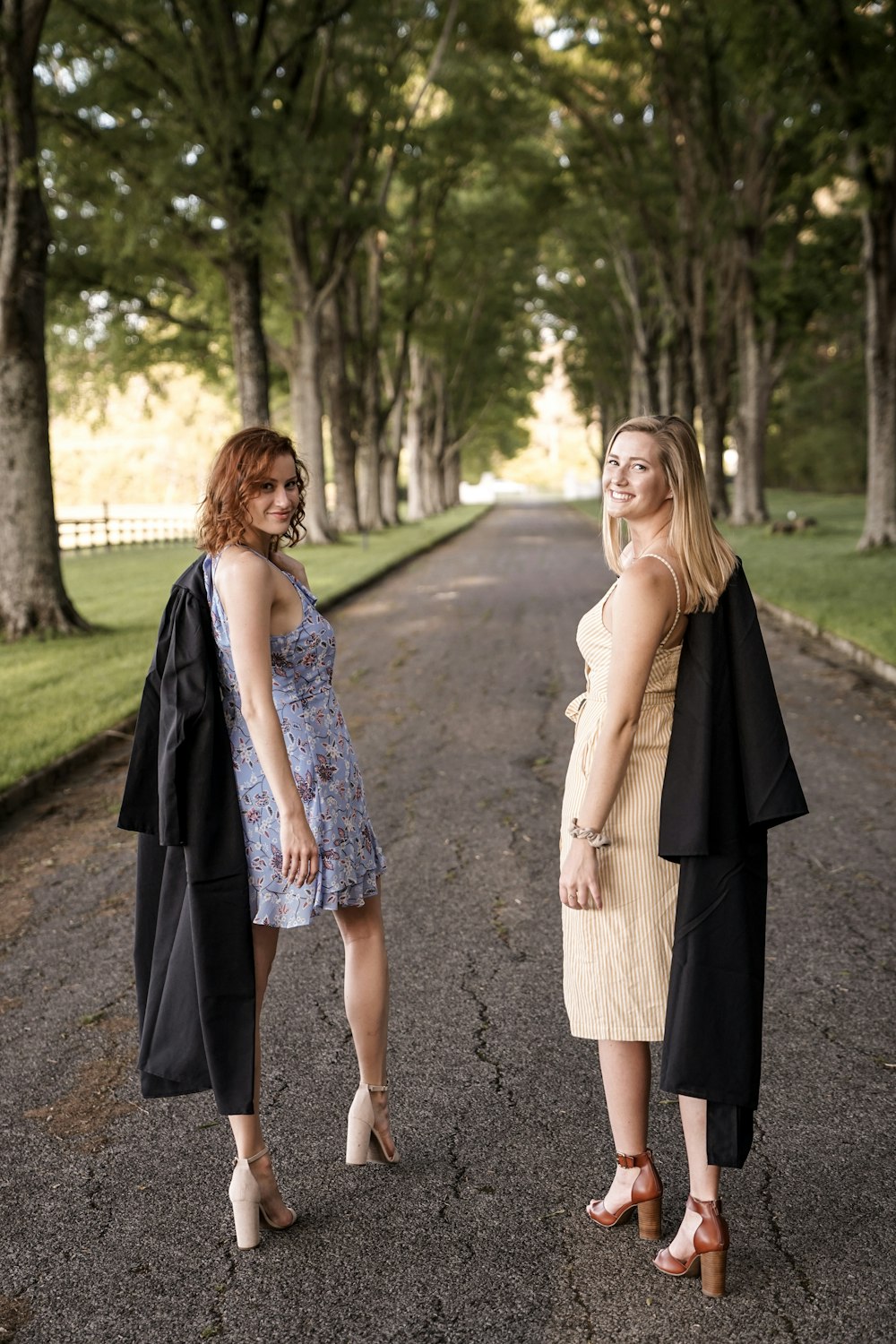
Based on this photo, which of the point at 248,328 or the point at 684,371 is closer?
the point at 248,328

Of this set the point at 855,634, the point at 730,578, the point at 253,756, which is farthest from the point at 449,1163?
the point at 855,634

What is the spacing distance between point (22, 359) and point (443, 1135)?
11.5 meters

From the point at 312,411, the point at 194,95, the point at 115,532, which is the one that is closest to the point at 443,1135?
the point at 194,95

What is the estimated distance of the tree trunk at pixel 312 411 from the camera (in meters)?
26.5

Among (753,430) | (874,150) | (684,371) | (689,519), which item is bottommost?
(689,519)

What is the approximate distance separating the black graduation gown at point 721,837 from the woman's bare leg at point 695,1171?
0.21 ft

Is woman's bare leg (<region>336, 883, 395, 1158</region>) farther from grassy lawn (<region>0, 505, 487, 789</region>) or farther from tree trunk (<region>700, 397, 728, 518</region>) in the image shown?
tree trunk (<region>700, 397, 728, 518</region>)

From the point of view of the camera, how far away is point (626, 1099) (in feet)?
9.54

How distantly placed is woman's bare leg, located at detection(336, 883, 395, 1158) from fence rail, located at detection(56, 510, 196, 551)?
96.4 feet

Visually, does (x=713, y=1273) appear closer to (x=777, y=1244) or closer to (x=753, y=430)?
(x=777, y=1244)

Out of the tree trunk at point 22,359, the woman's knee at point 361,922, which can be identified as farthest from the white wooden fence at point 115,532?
the woman's knee at point 361,922

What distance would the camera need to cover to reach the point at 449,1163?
324cm

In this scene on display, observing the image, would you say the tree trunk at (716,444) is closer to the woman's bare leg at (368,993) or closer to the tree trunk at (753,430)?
the tree trunk at (753,430)

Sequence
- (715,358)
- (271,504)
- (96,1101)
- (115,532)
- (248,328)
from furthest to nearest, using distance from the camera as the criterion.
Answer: (115,532)
(715,358)
(248,328)
(96,1101)
(271,504)
